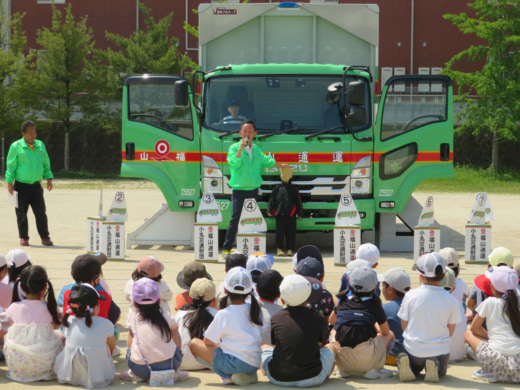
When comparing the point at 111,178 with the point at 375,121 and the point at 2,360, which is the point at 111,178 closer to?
the point at 375,121

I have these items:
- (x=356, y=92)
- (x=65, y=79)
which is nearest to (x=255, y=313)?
(x=356, y=92)

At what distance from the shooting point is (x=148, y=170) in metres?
13.5

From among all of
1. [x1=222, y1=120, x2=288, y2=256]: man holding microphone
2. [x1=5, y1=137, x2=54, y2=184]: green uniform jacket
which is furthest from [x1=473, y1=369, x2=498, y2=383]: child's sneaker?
[x1=5, y1=137, x2=54, y2=184]: green uniform jacket

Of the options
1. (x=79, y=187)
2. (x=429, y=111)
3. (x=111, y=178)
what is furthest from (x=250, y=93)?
(x=111, y=178)

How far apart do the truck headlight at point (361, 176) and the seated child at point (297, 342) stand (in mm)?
6873

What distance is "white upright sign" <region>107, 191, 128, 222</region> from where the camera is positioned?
1259 centimetres

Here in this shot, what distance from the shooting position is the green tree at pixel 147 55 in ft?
124

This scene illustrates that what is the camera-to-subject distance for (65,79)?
37500mm

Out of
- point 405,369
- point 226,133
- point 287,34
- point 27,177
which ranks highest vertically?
point 287,34

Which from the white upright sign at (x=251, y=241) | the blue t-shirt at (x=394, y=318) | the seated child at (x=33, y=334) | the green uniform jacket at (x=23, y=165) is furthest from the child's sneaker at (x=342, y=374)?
the green uniform jacket at (x=23, y=165)

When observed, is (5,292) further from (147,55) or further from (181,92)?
(147,55)

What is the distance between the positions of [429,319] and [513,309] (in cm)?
64

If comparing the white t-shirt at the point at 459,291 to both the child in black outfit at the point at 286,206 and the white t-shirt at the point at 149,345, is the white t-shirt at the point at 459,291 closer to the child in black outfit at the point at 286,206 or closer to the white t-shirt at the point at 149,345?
the white t-shirt at the point at 149,345

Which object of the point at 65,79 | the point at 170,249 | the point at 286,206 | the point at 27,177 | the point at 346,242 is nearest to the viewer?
the point at 346,242
